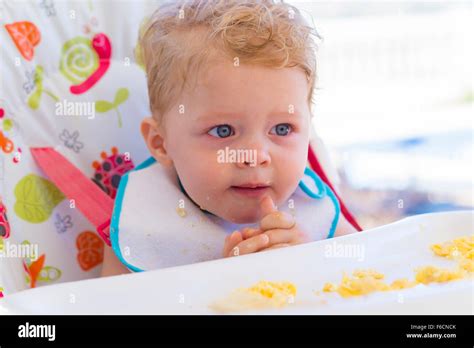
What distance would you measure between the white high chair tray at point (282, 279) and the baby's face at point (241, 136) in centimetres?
20

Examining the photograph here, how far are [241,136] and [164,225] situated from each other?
219 mm

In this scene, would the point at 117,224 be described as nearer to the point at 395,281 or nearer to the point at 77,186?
the point at 77,186

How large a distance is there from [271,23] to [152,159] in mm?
360

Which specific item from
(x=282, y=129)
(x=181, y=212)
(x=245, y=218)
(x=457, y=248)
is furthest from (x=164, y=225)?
(x=457, y=248)

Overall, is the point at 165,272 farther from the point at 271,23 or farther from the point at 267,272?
the point at 271,23

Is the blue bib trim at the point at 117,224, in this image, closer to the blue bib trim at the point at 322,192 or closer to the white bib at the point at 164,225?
the white bib at the point at 164,225

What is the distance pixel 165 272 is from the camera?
756 mm

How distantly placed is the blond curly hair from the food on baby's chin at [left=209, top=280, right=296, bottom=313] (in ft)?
1.27

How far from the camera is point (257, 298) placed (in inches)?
27.7

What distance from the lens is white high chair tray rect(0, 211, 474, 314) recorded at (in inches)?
26.3

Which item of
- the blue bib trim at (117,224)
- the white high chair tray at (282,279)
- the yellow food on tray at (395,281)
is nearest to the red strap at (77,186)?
the blue bib trim at (117,224)

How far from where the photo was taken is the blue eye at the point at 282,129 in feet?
3.37

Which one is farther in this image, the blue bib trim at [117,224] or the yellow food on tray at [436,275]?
the blue bib trim at [117,224]
